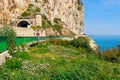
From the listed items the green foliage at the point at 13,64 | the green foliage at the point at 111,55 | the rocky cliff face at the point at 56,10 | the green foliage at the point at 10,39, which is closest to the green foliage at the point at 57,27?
the rocky cliff face at the point at 56,10

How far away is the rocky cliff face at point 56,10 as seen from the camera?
6744cm

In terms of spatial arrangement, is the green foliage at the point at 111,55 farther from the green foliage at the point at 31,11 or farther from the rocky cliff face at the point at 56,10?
the green foliage at the point at 31,11

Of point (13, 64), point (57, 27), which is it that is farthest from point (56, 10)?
point (13, 64)

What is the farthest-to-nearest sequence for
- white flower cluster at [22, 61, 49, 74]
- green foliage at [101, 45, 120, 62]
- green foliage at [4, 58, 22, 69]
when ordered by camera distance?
1. green foliage at [101, 45, 120, 62]
2. green foliage at [4, 58, 22, 69]
3. white flower cluster at [22, 61, 49, 74]

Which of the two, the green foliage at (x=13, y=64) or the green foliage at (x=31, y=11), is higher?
the green foliage at (x=31, y=11)

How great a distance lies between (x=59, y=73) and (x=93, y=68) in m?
3.96

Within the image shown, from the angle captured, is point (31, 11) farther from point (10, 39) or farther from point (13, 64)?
point (13, 64)

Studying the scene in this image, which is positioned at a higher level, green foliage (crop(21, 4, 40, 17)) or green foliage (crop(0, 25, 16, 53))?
green foliage (crop(21, 4, 40, 17))

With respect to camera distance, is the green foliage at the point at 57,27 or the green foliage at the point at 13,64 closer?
the green foliage at the point at 13,64

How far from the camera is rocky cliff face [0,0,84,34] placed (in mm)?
67438

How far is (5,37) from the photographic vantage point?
22891mm

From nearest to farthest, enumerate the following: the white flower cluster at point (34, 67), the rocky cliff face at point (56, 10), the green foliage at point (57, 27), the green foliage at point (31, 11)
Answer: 1. the white flower cluster at point (34, 67)
2. the rocky cliff face at point (56, 10)
3. the green foliage at point (31, 11)
4. the green foliage at point (57, 27)

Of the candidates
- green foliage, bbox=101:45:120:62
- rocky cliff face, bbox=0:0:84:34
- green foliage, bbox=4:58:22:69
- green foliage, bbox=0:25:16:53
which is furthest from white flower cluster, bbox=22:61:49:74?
rocky cliff face, bbox=0:0:84:34

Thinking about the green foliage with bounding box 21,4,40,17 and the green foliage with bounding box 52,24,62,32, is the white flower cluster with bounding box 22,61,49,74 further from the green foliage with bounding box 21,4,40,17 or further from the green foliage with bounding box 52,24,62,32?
the green foliage with bounding box 52,24,62,32
